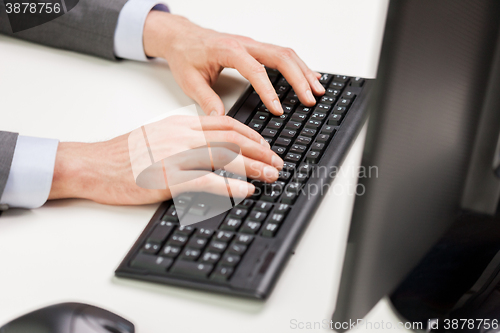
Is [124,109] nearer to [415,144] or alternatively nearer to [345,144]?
[345,144]

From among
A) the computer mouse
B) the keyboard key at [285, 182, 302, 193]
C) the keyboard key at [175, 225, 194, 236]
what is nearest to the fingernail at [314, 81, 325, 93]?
the keyboard key at [285, 182, 302, 193]

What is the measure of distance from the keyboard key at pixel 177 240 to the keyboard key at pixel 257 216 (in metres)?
0.07

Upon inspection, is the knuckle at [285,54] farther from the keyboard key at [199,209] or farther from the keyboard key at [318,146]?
the keyboard key at [199,209]

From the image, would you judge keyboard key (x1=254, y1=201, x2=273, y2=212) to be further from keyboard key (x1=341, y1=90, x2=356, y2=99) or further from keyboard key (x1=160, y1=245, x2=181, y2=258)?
keyboard key (x1=341, y1=90, x2=356, y2=99)

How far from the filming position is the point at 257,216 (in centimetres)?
50

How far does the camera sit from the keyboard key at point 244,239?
48 centimetres

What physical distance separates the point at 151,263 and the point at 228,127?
21 centimetres

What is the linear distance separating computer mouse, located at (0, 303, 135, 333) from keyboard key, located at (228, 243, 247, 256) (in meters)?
0.11

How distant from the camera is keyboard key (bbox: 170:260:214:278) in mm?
452

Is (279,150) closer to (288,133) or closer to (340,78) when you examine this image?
(288,133)

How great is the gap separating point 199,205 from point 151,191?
0.23ft

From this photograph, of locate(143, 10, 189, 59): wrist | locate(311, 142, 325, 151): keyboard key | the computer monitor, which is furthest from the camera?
locate(143, 10, 189, 59): wrist

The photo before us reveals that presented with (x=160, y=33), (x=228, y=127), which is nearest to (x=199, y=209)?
(x=228, y=127)

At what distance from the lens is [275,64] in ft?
2.53
